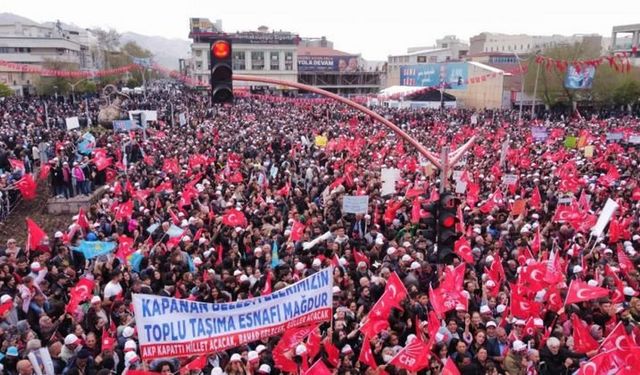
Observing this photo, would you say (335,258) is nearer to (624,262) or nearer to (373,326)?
(373,326)

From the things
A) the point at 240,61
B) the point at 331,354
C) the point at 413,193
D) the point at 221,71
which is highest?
the point at 240,61

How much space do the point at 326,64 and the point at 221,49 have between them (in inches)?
3377

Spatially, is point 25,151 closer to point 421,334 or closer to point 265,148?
point 265,148

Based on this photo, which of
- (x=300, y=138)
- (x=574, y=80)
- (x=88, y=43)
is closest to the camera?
(x=300, y=138)

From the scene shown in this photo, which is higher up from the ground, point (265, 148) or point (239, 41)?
point (239, 41)

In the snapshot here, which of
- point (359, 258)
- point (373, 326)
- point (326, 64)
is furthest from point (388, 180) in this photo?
point (326, 64)

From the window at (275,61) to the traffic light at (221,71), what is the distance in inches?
3189

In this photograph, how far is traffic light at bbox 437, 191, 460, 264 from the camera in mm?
7969

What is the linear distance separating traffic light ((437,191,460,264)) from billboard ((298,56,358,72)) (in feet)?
274

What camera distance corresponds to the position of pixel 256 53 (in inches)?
3349

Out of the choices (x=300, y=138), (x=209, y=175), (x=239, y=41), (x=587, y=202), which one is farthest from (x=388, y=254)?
(x=239, y=41)

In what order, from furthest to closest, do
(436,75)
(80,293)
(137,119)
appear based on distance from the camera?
(436,75), (137,119), (80,293)

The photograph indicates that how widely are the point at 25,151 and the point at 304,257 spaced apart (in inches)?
593

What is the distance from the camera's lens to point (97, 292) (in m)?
9.50
